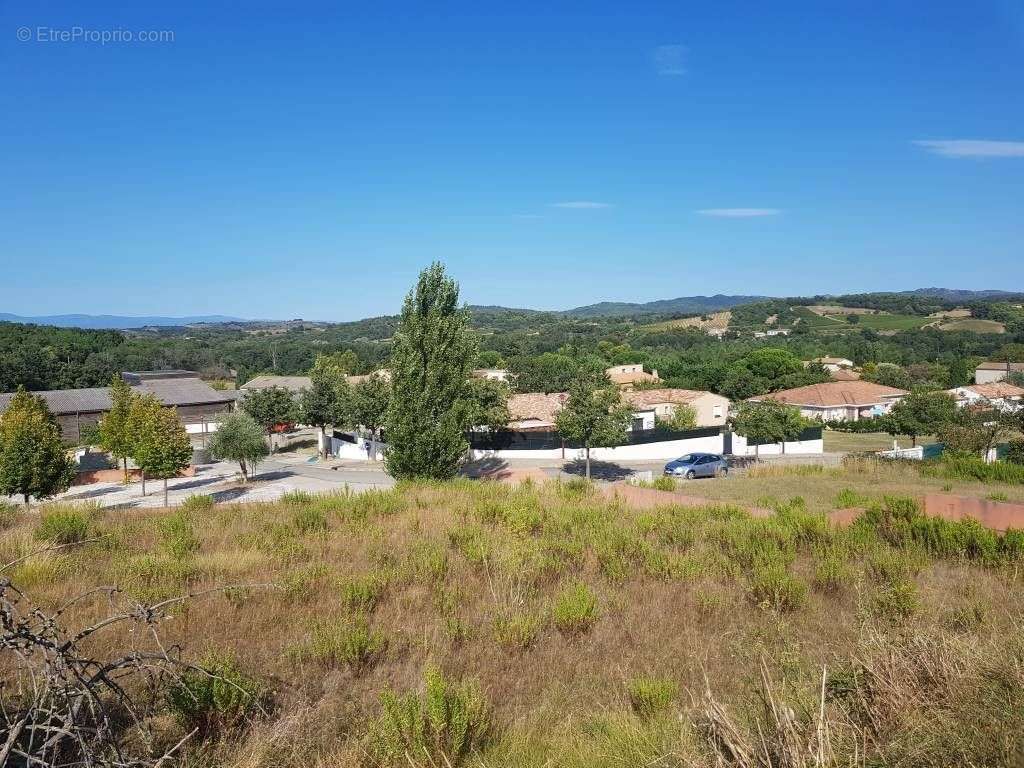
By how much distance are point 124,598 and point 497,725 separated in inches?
158

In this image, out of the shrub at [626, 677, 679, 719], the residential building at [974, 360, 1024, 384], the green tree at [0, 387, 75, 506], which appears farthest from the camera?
the residential building at [974, 360, 1024, 384]

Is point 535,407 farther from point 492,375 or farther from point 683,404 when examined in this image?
point 492,375

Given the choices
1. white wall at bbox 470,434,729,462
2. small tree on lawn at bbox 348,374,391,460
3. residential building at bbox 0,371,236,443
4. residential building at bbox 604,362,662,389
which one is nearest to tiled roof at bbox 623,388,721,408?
white wall at bbox 470,434,729,462

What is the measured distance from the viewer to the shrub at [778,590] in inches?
272

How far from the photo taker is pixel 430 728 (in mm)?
4059

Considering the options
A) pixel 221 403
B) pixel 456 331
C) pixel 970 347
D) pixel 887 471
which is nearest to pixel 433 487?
pixel 456 331

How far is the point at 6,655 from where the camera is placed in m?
5.06

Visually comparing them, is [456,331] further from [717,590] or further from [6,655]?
[6,655]

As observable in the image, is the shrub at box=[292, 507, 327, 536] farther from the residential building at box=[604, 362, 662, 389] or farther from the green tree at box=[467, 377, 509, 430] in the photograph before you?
the residential building at box=[604, 362, 662, 389]

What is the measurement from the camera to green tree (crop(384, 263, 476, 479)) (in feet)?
73.1

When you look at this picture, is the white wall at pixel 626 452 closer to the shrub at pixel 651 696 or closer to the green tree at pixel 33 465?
the green tree at pixel 33 465

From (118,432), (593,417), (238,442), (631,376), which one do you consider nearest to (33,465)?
(238,442)

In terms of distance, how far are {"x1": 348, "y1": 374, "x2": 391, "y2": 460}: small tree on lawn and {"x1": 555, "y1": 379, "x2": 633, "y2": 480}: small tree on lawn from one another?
11.0 m

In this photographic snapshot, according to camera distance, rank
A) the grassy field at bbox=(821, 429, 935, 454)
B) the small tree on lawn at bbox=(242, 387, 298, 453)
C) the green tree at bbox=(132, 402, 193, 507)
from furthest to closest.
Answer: the small tree on lawn at bbox=(242, 387, 298, 453) < the grassy field at bbox=(821, 429, 935, 454) < the green tree at bbox=(132, 402, 193, 507)
